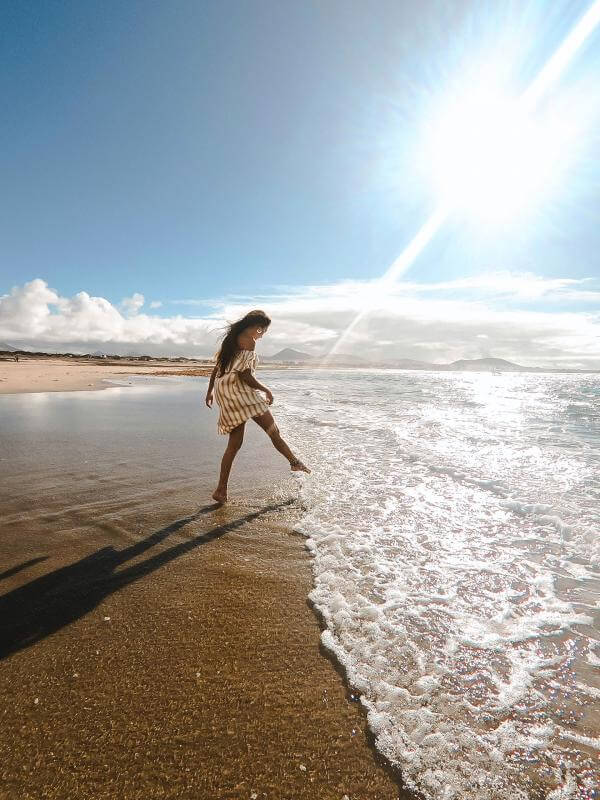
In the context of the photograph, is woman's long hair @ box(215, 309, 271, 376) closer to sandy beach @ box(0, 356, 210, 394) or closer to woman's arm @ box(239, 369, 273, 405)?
woman's arm @ box(239, 369, 273, 405)

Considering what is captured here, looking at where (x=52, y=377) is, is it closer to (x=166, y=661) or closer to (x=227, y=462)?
(x=227, y=462)

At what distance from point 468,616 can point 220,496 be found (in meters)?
2.83

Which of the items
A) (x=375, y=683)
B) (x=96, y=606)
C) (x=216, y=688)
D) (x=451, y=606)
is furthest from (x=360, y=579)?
(x=96, y=606)

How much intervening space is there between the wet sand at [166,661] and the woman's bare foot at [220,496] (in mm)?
121

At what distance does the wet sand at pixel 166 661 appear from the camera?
1568 millimetres

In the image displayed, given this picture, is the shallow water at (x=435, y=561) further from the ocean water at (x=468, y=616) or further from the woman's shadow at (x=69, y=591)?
the woman's shadow at (x=69, y=591)

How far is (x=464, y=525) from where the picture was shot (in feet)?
13.6

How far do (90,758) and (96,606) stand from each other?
3.61 feet

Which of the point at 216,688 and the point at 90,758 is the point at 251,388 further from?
the point at 90,758

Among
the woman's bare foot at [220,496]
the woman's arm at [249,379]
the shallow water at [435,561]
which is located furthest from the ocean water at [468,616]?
the woman's arm at [249,379]

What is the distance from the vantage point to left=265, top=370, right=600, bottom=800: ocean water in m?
1.70

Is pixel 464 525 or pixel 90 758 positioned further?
pixel 464 525

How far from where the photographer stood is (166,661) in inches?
83.7

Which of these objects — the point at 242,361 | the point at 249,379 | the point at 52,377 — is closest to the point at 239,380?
the point at 249,379
